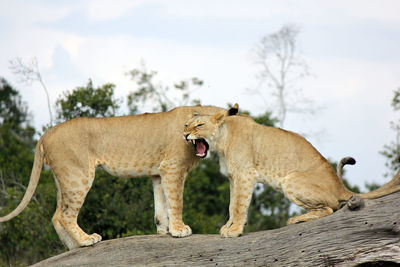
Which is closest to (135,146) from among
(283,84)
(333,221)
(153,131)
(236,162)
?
(153,131)

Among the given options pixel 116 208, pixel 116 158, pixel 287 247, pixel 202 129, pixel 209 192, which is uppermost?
pixel 202 129

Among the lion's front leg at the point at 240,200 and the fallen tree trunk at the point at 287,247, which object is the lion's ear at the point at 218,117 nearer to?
the lion's front leg at the point at 240,200

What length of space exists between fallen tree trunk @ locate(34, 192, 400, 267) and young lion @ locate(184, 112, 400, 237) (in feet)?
0.95

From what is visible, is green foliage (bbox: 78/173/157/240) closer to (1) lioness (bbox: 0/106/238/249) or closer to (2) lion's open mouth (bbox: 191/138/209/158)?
(1) lioness (bbox: 0/106/238/249)

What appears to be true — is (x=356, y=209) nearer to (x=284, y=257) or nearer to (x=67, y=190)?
(x=284, y=257)

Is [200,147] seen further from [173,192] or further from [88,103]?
[88,103]

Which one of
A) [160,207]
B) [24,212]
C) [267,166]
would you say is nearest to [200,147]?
[267,166]

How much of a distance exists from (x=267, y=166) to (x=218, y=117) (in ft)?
3.12

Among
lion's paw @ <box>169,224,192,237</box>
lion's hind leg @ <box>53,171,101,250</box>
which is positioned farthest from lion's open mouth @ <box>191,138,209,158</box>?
lion's hind leg @ <box>53,171,101,250</box>

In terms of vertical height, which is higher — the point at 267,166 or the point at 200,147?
the point at 200,147

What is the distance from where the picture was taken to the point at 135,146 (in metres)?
8.88

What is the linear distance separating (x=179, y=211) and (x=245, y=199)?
1025mm

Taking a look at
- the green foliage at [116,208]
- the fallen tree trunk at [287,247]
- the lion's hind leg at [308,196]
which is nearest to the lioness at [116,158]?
the fallen tree trunk at [287,247]

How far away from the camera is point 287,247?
7.84m
